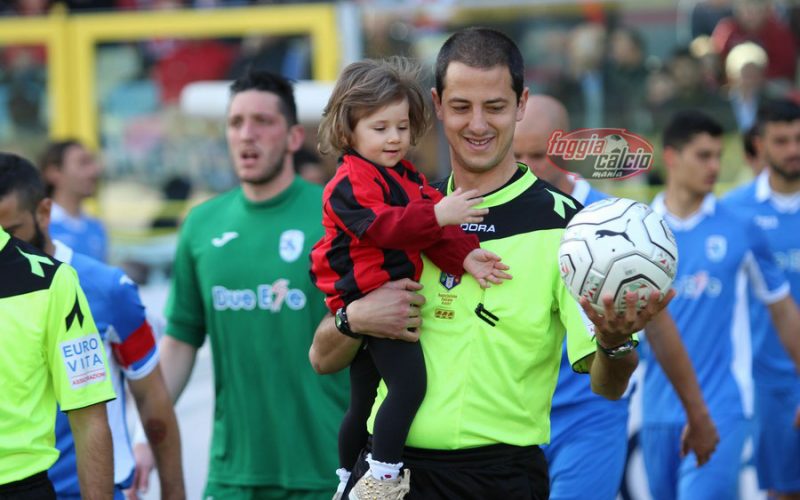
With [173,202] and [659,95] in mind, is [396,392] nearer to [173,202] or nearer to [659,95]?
[659,95]

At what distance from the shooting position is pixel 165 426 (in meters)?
5.54

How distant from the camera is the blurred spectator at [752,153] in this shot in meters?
9.67

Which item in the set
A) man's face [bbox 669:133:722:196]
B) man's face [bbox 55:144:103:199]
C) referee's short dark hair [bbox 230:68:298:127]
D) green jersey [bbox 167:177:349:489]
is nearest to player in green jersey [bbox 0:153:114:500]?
green jersey [bbox 167:177:349:489]

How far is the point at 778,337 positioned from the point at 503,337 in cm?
513

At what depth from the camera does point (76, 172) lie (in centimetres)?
1052

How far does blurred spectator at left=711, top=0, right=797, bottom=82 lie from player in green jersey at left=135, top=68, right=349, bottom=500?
5915mm

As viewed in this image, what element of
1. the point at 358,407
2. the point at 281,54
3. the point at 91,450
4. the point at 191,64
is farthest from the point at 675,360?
the point at 191,64

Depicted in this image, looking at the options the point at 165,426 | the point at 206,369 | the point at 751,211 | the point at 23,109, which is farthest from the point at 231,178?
the point at 165,426

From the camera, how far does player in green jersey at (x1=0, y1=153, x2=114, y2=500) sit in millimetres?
4172

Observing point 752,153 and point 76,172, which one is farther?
point 76,172

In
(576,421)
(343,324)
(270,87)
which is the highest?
(270,87)

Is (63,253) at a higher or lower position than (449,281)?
higher

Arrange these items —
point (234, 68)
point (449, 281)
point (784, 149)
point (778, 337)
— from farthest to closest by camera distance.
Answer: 1. point (234, 68)
2. point (784, 149)
3. point (778, 337)
4. point (449, 281)

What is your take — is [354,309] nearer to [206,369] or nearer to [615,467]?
[615,467]
